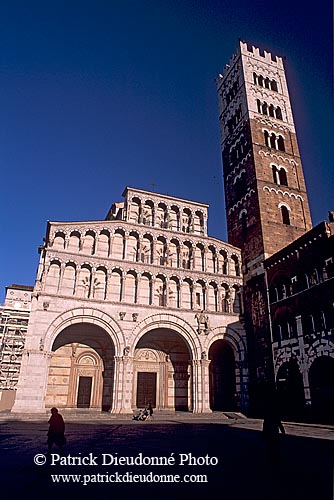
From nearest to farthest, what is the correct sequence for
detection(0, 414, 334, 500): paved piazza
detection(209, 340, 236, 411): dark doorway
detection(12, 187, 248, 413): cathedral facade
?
detection(0, 414, 334, 500): paved piazza, detection(12, 187, 248, 413): cathedral facade, detection(209, 340, 236, 411): dark doorway

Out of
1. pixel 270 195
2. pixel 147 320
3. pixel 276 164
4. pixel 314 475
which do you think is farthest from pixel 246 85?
pixel 314 475

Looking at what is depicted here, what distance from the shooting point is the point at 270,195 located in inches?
1145

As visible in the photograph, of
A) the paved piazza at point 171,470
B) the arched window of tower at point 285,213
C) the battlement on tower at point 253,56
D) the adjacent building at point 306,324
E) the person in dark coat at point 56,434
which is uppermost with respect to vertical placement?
the battlement on tower at point 253,56

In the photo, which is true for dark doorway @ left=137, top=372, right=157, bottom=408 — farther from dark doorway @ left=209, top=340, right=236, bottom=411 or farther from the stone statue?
the stone statue

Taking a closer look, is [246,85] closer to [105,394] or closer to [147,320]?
[147,320]

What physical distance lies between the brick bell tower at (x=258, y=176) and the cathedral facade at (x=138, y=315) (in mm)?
1646

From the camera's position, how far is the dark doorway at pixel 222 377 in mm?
27047

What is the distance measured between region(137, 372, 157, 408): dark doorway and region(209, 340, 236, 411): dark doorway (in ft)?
15.9

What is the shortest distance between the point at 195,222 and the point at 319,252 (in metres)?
11.8

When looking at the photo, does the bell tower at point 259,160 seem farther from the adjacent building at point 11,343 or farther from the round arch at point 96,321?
the adjacent building at point 11,343

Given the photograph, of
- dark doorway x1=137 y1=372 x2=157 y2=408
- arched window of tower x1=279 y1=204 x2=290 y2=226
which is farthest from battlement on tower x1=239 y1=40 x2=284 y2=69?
dark doorway x1=137 y1=372 x2=157 y2=408

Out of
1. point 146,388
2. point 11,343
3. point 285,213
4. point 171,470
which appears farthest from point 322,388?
point 11,343

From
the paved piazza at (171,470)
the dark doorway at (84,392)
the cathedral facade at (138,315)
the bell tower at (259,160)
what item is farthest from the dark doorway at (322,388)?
the dark doorway at (84,392)

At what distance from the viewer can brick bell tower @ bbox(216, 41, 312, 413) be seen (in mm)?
26453
